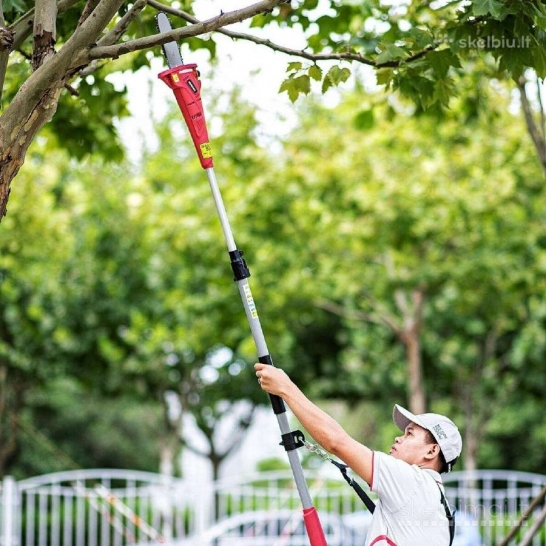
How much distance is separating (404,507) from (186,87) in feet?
4.41

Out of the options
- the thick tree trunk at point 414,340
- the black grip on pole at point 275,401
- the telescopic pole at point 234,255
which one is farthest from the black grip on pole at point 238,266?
the thick tree trunk at point 414,340

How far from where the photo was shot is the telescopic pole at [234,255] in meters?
2.74

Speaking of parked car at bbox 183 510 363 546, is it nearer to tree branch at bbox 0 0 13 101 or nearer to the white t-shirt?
the white t-shirt

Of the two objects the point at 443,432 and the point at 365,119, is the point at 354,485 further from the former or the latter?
the point at 365,119

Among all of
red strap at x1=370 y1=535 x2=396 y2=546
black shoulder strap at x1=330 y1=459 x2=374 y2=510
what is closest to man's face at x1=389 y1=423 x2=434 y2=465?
black shoulder strap at x1=330 y1=459 x2=374 y2=510

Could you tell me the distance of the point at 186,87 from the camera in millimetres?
2865

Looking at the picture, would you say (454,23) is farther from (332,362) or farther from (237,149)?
(332,362)

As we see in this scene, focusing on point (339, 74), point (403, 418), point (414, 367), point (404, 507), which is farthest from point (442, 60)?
point (414, 367)

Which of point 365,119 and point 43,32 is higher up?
point 365,119

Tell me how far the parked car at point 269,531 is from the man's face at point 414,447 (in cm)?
701

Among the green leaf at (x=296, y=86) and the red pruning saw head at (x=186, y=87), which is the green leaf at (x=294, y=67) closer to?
the green leaf at (x=296, y=86)

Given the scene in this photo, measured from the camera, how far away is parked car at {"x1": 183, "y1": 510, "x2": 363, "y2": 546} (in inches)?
382

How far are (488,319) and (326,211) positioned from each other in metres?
2.79

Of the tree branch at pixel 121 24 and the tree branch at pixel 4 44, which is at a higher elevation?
the tree branch at pixel 121 24
